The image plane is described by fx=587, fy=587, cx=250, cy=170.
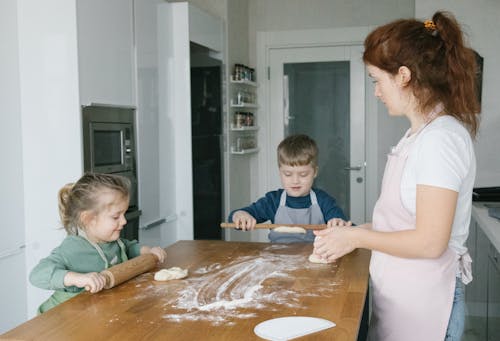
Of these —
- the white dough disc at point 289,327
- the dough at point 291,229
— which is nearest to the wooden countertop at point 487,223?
the dough at point 291,229

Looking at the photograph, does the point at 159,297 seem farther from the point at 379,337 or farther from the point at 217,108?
the point at 217,108

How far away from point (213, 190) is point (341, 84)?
5.21 feet

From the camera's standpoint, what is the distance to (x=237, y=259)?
1.80m

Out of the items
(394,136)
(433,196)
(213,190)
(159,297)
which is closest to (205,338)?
(159,297)

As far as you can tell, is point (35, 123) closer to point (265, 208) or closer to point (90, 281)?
point (265, 208)

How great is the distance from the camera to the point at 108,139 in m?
2.63

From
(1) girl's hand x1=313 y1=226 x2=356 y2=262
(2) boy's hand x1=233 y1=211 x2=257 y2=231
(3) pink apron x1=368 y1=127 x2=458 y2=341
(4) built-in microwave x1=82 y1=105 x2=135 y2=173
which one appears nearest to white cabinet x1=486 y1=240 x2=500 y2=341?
(2) boy's hand x1=233 y1=211 x2=257 y2=231

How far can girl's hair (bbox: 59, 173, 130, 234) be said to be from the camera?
1.75 metres

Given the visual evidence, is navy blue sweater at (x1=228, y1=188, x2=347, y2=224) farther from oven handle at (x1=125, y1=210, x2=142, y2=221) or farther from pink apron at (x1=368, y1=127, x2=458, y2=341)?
pink apron at (x1=368, y1=127, x2=458, y2=341)

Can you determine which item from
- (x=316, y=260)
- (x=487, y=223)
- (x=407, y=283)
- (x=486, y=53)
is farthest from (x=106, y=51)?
(x=486, y=53)

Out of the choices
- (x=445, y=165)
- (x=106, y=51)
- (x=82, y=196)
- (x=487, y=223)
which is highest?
(x=106, y=51)

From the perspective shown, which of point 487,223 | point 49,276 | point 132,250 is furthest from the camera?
point 487,223

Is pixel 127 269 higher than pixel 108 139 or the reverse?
the reverse

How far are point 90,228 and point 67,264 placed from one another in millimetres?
132
